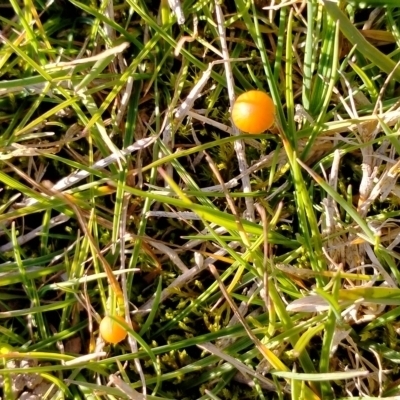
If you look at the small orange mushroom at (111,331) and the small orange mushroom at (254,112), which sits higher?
the small orange mushroom at (254,112)

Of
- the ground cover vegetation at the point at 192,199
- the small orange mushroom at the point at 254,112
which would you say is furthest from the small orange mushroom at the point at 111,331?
the small orange mushroom at the point at 254,112

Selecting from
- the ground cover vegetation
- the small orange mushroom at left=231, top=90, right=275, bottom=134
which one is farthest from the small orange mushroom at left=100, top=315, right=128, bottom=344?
the small orange mushroom at left=231, top=90, right=275, bottom=134

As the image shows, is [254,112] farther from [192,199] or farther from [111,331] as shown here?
[111,331]

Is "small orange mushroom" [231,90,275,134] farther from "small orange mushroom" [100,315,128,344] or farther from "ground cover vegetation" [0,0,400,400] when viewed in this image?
"small orange mushroom" [100,315,128,344]

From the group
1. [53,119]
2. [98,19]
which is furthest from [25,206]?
[98,19]

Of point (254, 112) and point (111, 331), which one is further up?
point (254, 112)

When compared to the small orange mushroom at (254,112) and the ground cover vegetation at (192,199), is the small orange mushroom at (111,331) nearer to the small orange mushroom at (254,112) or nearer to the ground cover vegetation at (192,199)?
the ground cover vegetation at (192,199)

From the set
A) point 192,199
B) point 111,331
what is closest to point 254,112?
point 192,199

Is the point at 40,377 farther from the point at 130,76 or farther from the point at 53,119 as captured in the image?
the point at 130,76

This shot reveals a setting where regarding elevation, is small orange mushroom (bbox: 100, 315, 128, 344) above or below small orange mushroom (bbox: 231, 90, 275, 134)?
below
